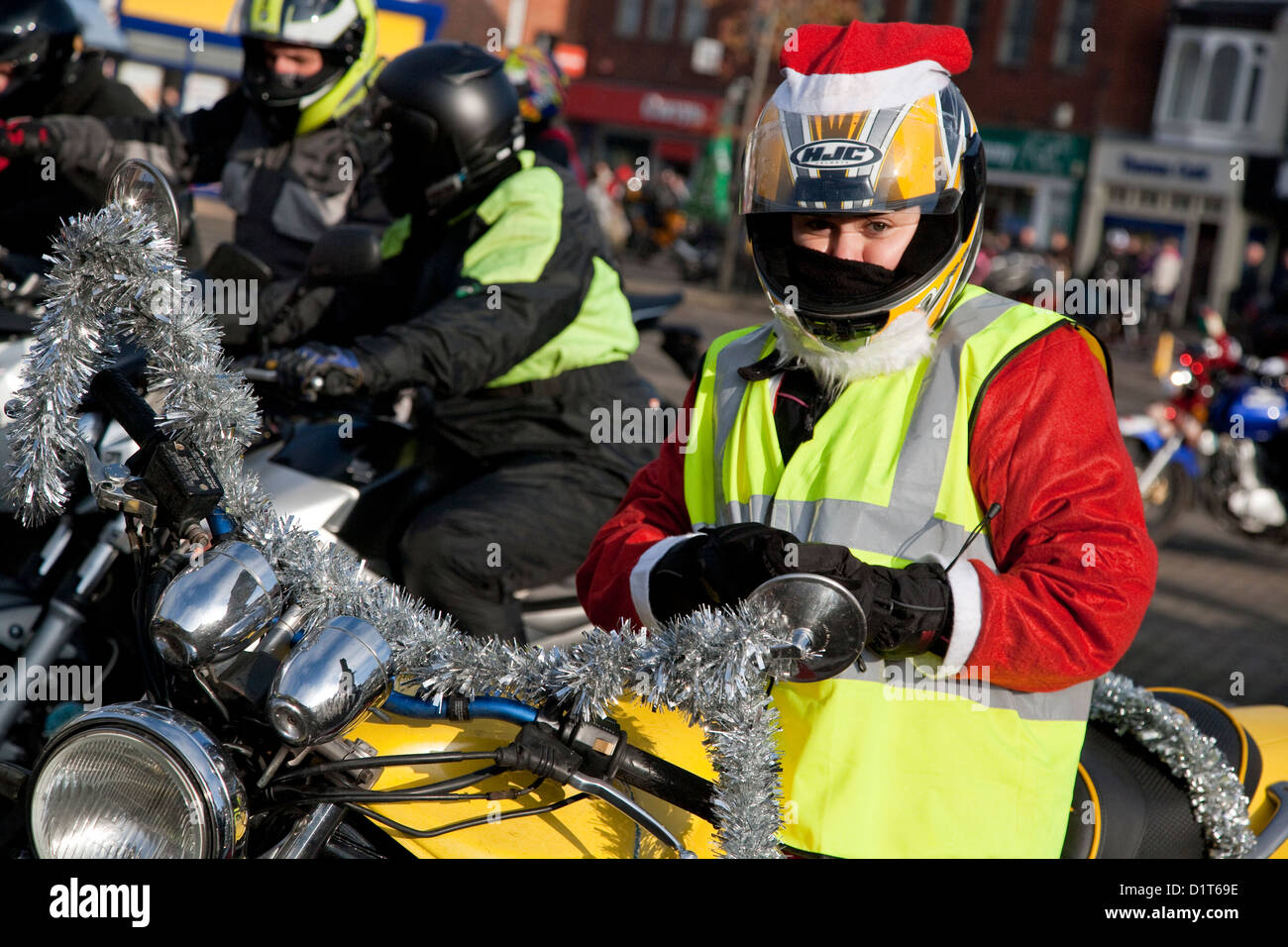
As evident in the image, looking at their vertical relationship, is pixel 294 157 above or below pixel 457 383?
above

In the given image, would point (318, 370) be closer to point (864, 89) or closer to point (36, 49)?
point (864, 89)

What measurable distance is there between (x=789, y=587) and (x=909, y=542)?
0.47 metres

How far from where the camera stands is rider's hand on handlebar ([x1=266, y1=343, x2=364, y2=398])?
3.01 meters

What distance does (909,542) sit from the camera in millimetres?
1886

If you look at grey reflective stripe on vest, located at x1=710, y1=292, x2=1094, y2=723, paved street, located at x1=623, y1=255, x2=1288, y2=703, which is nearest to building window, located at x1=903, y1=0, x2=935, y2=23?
paved street, located at x1=623, y1=255, x2=1288, y2=703

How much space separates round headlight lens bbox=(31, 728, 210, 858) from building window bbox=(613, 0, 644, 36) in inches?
1695

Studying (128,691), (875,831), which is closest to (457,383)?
(128,691)

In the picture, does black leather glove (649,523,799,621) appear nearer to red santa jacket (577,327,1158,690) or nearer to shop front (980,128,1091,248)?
red santa jacket (577,327,1158,690)

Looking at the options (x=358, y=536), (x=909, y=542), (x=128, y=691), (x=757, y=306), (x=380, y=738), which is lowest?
(x=757, y=306)

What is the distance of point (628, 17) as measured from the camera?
138 feet

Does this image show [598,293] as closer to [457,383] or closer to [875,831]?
[457,383]

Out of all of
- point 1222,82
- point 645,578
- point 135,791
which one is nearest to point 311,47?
point 645,578

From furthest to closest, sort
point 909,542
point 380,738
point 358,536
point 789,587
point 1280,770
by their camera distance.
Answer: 1. point 358,536
2. point 1280,770
3. point 909,542
4. point 380,738
5. point 789,587
